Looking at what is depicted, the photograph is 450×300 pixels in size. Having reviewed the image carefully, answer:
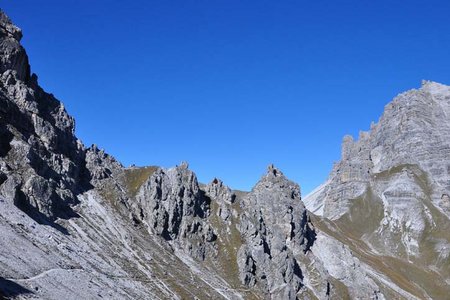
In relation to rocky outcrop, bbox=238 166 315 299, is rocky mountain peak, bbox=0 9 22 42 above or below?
above

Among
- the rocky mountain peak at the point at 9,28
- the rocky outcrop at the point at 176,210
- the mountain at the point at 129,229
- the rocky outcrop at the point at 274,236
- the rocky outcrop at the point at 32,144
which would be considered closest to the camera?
the mountain at the point at 129,229

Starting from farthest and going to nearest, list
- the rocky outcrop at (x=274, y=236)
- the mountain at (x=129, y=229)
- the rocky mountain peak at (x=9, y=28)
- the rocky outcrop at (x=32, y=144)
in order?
the rocky outcrop at (x=274, y=236)
the rocky mountain peak at (x=9, y=28)
the rocky outcrop at (x=32, y=144)
the mountain at (x=129, y=229)

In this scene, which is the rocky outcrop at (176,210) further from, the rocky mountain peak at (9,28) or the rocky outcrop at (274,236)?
the rocky mountain peak at (9,28)

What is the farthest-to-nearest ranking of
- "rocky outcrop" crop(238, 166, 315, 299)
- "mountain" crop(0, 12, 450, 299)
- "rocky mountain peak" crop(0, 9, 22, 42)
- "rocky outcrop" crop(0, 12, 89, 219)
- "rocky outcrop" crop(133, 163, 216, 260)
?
1. "rocky outcrop" crop(238, 166, 315, 299)
2. "rocky outcrop" crop(133, 163, 216, 260)
3. "rocky mountain peak" crop(0, 9, 22, 42)
4. "rocky outcrop" crop(0, 12, 89, 219)
5. "mountain" crop(0, 12, 450, 299)

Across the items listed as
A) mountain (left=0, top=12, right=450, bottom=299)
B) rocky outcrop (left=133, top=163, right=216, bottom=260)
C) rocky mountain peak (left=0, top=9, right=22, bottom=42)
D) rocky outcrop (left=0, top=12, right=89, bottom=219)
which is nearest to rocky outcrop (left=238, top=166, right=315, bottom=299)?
mountain (left=0, top=12, right=450, bottom=299)

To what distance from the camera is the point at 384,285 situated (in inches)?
7372

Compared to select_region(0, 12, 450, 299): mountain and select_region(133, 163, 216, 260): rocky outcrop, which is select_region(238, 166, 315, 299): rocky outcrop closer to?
select_region(0, 12, 450, 299): mountain

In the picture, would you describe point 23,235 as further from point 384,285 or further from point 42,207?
point 384,285

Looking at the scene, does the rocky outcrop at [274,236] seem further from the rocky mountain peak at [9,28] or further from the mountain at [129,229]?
the rocky mountain peak at [9,28]

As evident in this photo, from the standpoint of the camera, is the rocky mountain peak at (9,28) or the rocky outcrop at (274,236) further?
the rocky outcrop at (274,236)

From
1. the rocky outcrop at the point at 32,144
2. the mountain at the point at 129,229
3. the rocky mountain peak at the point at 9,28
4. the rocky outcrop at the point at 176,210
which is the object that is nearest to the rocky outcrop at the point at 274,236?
the mountain at the point at 129,229

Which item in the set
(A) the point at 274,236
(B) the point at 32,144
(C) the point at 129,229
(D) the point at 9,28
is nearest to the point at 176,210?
(C) the point at 129,229

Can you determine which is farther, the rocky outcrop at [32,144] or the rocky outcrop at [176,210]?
the rocky outcrop at [176,210]

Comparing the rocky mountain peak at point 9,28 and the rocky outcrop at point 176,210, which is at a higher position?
the rocky mountain peak at point 9,28
